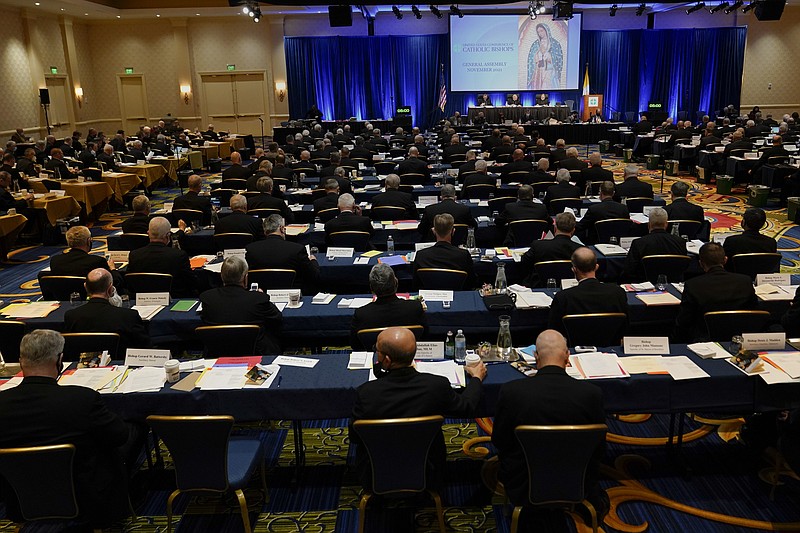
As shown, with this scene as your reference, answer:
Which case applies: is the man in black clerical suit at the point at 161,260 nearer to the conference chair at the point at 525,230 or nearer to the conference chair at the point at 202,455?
the conference chair at the point at 202,455

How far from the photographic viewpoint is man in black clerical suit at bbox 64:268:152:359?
4934 millimetres

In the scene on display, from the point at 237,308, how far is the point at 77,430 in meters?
1.75

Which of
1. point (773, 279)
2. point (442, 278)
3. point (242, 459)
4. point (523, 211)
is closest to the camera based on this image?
point (242, 459)

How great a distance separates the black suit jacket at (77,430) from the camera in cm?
349

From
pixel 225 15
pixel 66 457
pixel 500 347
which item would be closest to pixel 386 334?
pixel 500 347

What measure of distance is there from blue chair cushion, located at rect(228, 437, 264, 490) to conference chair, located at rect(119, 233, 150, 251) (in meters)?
4.84

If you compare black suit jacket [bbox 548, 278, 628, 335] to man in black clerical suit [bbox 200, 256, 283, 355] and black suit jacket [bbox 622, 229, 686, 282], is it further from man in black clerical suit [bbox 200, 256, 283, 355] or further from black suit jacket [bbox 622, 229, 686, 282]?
man in black clerical suit [bbox 200, 256, 283, 355]

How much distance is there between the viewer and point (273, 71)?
28.7 m

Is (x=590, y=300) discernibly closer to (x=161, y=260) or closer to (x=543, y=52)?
(x=161, y=260)

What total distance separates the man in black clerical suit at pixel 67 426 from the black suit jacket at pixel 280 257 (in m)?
3.02

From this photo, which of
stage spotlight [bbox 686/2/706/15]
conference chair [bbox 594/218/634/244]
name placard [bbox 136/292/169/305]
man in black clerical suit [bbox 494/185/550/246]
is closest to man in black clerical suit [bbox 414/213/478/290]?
man in black clerical suit [bbox 494/185/550/246]

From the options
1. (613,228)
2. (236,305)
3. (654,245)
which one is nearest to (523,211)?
(613,228)

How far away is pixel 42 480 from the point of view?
3457 millimetres

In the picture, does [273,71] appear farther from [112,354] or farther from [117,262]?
[112,354]
